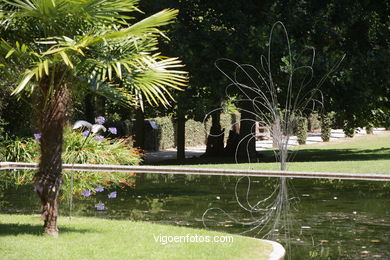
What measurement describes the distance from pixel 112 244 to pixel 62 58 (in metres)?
2.19

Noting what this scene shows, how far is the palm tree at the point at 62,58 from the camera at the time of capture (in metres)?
7.84

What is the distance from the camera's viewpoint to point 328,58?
21953 mm

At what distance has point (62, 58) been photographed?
778 centimetres

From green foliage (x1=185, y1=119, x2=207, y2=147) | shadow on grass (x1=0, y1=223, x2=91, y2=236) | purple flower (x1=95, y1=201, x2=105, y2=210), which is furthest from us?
green foliage (x1=185, y1=119, x2=207, y2=147)

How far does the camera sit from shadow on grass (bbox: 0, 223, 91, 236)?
8656 mm

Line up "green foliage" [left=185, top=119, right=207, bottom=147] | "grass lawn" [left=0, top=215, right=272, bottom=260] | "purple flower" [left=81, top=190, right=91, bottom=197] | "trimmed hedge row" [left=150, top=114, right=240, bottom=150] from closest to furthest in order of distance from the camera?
"grass lawn" [left=0, top=215, right=272, bottom=260], "purple flower" [left=81, top=190, right=91, bottom=197], "trimmed hedge row" [left=150, top=114, right=240, bottom=150], "green foliage" [left=185, top=119, right=207, bottom=147]

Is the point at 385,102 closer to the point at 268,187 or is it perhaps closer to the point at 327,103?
the point at 327,103

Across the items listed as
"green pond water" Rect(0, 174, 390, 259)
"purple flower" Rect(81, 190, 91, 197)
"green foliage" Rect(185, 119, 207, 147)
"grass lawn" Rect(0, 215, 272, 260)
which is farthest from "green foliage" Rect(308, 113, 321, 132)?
"grass lawn" Rect(0, 215, 272, 260)

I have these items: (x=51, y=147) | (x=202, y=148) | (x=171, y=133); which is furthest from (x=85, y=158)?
(x=202, y=148)

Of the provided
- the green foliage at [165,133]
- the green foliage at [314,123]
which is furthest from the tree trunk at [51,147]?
the green foliage at [314,123]

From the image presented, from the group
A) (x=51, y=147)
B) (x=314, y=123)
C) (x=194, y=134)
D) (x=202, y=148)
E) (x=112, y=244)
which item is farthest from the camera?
(x=314, y=123)

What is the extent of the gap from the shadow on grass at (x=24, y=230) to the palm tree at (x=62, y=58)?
36cm

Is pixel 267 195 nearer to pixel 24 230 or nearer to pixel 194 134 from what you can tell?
pixel 24 230

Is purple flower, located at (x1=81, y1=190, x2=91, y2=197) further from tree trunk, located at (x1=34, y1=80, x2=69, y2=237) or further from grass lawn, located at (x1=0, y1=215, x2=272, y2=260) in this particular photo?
tree trunk, located at (x1=34, y1=80, x2=69, y2=237)
